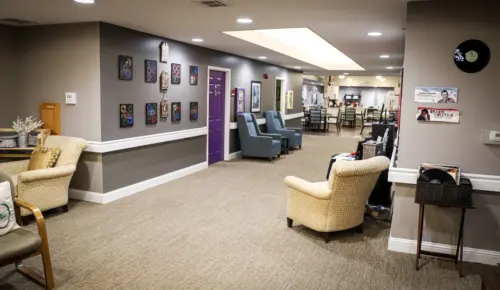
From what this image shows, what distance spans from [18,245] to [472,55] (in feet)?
12.3

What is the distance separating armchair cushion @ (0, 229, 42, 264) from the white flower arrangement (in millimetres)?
2426

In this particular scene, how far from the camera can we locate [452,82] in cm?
339

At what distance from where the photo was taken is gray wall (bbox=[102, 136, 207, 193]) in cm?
515

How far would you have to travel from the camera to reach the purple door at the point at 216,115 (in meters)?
7.67

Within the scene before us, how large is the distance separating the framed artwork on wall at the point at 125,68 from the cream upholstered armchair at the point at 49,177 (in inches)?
40.4

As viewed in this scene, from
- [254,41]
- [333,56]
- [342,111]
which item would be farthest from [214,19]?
[342,111]

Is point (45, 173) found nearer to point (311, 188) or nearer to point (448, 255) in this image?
point (311, 188)

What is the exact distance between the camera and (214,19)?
444 cm

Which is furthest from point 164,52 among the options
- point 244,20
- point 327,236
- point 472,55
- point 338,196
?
point 472,55

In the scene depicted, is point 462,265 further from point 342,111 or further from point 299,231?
point 342,111

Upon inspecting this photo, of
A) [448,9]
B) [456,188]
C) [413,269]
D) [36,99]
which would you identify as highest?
[448,9]

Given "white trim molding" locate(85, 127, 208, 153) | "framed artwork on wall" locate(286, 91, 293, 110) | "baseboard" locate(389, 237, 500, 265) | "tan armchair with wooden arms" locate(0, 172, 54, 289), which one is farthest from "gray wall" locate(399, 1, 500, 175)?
"framed artwork on wall" locate(286, 91, 293, 110)

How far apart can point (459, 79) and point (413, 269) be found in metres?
1.66

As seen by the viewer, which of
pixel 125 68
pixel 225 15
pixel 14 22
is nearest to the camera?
pixel 225 15
